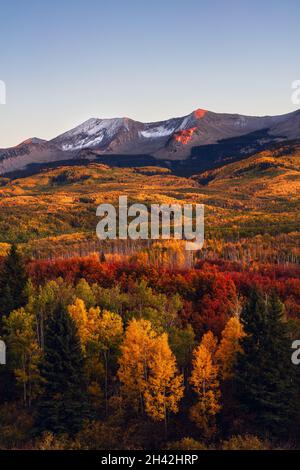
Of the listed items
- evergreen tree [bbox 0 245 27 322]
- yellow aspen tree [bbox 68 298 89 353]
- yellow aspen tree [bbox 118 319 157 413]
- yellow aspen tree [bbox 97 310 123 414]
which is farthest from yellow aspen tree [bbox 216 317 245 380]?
evergreen tree [bbox 0 245 27 322]

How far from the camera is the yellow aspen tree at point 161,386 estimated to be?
167 ft

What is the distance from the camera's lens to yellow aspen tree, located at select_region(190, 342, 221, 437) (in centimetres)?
4972

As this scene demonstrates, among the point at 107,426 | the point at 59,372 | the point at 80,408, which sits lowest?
the point at 107,426

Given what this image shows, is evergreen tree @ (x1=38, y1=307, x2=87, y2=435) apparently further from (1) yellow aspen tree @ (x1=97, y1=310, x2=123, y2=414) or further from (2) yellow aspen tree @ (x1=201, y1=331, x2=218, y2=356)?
(2) yellow aspen tree @ (x1=201, y1=331, x2=218, y2=356)

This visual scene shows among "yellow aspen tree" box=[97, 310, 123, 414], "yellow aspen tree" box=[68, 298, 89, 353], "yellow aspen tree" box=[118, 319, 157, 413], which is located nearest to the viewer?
"yellow aspen tree" box=[118, 319, 157, 413]

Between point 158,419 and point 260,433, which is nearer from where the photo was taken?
point 260,433

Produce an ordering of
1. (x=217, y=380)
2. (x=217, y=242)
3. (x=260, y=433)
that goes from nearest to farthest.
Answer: (x=260, y=433) < (x=217, y=380) < (x=217, y=242)

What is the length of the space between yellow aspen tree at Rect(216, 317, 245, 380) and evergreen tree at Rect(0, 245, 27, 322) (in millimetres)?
32566

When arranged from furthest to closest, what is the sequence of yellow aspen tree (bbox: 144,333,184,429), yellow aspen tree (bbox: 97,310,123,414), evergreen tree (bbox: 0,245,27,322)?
evergreen tree (bbox: 0,245,27,322) → yellow aspen tree (bbox: 97,310,123,414) → yellow aspen tree (bbox: 144,333,184,429)

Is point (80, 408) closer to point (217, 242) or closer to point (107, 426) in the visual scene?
point (107, 426)
